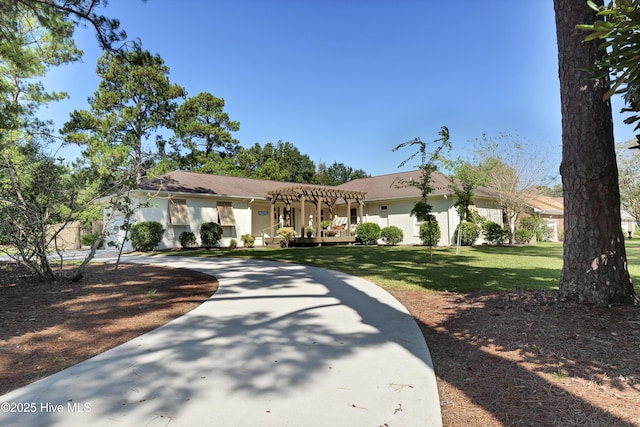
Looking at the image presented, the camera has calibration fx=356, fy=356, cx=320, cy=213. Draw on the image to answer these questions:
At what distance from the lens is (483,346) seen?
12.2ft

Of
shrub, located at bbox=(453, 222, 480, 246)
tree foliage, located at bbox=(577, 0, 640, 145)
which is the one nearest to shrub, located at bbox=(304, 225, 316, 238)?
shrub, located at bbox=(453, 222, 480, 246)

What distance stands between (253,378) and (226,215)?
1729 centimetres

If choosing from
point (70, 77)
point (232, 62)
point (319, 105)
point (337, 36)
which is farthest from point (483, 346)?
point (319, 105)

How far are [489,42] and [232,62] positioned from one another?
1072cm

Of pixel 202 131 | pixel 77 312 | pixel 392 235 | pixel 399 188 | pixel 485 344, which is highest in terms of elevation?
pixel 202 131

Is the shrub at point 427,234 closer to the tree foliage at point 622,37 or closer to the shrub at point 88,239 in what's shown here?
the tree foliage at point 622,37

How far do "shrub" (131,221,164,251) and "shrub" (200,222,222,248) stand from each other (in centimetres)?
208

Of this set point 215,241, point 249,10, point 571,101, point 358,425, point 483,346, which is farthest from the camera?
point 215,241

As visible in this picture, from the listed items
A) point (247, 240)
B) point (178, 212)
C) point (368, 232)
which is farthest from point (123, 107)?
point (368, 232)

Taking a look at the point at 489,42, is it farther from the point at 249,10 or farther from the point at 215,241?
the point at 215,241

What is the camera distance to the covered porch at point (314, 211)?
20.0 meters

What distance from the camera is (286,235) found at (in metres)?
19.6

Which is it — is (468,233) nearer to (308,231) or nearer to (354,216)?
(354,216)

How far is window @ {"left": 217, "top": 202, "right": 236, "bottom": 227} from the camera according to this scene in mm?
19391
